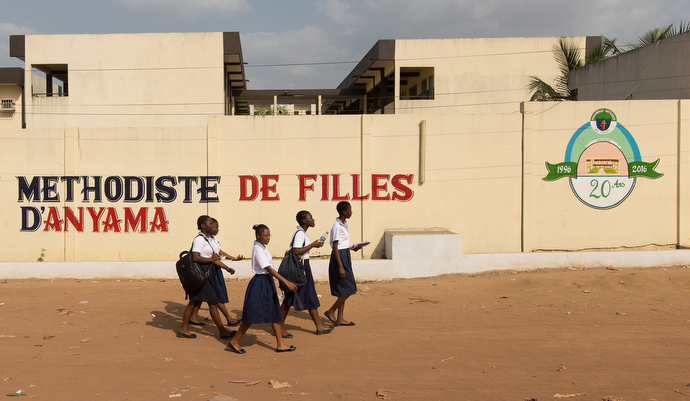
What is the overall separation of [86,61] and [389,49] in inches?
473

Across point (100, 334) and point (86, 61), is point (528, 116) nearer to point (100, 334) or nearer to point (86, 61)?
point (100, 334)

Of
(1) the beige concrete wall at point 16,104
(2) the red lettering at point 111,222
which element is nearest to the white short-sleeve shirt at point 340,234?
(2) the red lettering at point 111,222

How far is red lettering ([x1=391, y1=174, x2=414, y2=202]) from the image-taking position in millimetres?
11336

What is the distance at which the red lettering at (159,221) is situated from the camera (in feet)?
37.1

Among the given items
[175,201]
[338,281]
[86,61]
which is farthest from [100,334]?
[86,61]

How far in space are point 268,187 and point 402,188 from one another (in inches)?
115

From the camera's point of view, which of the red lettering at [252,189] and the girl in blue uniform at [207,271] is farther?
the red lettering at [252,189]

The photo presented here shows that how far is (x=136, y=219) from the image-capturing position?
11320mm

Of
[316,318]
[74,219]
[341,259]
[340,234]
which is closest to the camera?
[316,318]

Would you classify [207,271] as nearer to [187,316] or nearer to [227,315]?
[187,316]

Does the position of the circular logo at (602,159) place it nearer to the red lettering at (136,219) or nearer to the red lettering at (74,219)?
the red lettering at (136,219)

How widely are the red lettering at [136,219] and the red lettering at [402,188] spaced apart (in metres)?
5.42

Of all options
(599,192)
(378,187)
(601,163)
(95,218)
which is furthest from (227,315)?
(601,163)

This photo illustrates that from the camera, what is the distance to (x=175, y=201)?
11.3m
